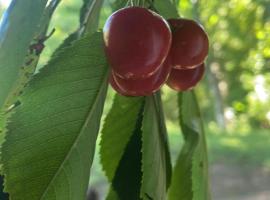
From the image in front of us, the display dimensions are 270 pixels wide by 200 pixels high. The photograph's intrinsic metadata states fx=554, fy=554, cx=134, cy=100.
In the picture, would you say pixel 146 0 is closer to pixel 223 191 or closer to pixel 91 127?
pixel 91 127

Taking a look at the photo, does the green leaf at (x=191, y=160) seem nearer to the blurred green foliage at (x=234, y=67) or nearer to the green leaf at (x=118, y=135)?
the green leaf at (x=118, y=135)

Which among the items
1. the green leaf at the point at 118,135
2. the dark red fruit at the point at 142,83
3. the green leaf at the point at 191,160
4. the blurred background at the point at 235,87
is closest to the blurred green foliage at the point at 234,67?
the blurred background at the point at 235,87

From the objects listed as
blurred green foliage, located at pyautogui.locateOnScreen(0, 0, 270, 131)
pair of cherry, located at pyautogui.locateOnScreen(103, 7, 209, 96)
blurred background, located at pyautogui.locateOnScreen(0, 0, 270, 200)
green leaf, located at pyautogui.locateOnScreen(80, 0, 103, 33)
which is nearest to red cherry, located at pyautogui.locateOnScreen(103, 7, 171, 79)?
pair of cherry, located at pyautogui.locateOnScreen(103, 7, 209, 96)

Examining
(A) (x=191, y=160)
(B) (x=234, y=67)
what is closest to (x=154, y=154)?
(A) (x=191, y=160)

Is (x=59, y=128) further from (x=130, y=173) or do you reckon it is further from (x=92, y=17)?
(x=92, y=17)

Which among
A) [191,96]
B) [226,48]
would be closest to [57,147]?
[191,96]

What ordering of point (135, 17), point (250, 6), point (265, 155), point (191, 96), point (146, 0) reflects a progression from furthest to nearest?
point (265, 155)
point (250, 6)
point (191, 96)
point (146, 0)
point (135, 17)
